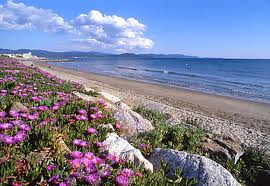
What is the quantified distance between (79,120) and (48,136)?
1.20 m

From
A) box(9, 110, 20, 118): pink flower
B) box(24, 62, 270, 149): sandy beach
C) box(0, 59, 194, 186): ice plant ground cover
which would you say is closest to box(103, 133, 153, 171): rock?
box(0, 59, 194, 186): ice plant ground cover

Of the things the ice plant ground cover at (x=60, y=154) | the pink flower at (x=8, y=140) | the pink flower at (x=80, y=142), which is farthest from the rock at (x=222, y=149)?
the pink flower at (x=8, y=140)

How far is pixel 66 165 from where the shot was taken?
3.11m

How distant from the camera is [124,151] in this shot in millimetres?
4199

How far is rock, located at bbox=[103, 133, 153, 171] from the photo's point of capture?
3.88m

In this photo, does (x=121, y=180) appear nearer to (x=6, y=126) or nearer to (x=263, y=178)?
(x=6, y=126)

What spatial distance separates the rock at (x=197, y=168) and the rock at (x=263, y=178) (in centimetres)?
200

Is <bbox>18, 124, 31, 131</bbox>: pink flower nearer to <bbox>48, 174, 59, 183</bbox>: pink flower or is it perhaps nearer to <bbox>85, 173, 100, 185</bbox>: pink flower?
<bbox>48, 174, 59, 183</bbox>: pink flower

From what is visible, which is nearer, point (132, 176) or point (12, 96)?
point (132, 176)

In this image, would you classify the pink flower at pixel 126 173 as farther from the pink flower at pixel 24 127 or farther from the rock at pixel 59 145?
the pink flower at pixel 24 127

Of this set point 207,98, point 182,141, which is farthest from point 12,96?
point 207,98

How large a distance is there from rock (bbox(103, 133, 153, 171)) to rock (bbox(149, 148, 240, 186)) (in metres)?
0.44

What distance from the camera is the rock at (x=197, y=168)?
12.7 feet

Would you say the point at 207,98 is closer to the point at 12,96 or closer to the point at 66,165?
the point at 12,96
